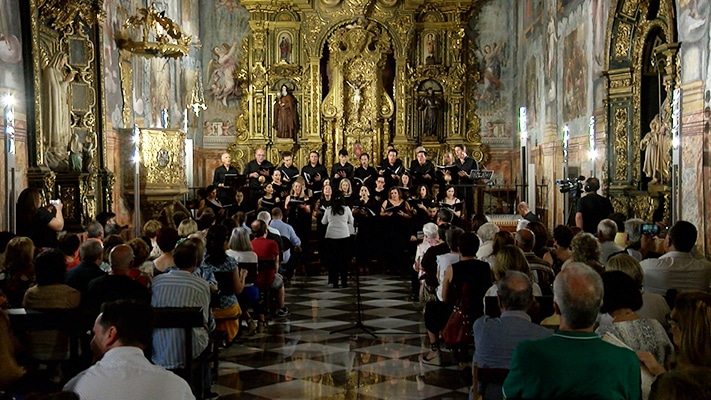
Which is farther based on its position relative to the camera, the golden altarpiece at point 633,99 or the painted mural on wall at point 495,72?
the painted mural on wall at point 495,72

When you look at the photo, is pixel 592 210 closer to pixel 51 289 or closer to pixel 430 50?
pixel 51 289

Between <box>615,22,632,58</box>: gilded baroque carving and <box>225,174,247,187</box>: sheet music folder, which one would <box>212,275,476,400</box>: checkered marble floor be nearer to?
<box>225,174,247,187</box>: sheet music folder

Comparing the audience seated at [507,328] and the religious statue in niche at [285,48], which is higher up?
the religious statue in niche at [285,48]

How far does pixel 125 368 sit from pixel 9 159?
8.48 m

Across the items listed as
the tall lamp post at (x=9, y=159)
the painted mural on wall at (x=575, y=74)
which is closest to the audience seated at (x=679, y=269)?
the tall lamp post at (x=9, y=159)

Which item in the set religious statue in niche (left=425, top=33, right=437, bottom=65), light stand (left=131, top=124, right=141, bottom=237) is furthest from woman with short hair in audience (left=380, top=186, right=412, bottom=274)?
religious statue in niche (left=425, top=33, right=437, bottom=65)

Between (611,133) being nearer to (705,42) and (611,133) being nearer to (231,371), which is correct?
(705,42)

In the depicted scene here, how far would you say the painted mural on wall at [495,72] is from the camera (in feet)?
85.9

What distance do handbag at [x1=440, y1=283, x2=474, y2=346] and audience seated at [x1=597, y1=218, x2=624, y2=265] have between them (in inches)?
80.4

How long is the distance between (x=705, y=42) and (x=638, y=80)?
4223 millimetres

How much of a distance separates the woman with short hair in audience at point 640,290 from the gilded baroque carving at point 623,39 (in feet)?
38.2

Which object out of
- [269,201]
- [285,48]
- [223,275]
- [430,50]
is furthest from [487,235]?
[285,48]

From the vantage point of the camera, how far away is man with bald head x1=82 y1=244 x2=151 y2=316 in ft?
20.6

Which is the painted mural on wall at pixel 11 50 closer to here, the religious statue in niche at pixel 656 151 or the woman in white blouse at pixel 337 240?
the woman in white blouse at pixel 337 240
